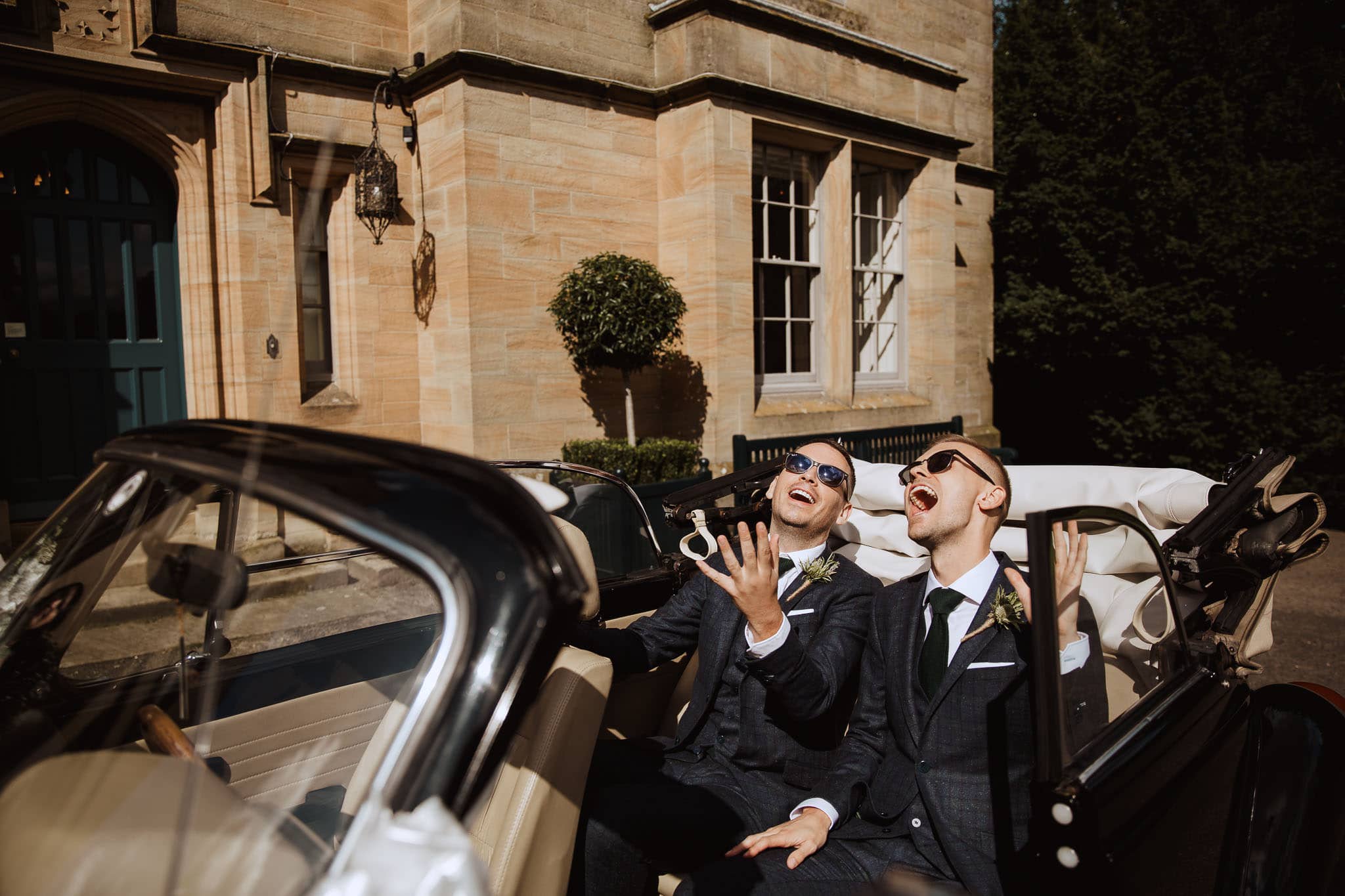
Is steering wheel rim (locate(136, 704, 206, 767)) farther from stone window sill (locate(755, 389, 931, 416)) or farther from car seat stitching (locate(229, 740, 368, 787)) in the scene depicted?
stone window sill (locate(755, 389, 931, 416))

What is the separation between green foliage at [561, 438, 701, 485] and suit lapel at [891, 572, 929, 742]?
5.12m

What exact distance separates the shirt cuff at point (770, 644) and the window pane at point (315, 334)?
6881 mm

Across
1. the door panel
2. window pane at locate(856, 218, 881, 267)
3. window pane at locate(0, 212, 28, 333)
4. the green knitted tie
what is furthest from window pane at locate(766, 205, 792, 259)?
the door panel

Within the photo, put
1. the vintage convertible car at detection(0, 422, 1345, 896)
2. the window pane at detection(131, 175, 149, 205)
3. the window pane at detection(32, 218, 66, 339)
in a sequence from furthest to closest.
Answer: the window pane at detection(131, 175, 149, 205) < the window pane at detection(32, 218, 66, 339) < the vintage convertible car at detection(0, 422, 1345, 896)

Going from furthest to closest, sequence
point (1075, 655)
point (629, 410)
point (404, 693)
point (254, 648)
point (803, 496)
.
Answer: point (629, 410) < point (803, 496) < point (254, 648) < point (1075, 655) < point (404, 693)

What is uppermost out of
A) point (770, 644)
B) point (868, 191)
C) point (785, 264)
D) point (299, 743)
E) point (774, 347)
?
point (868, 191)

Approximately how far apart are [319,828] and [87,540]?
920 mm

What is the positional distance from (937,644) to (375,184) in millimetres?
6787

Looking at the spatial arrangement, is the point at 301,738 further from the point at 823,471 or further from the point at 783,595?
the point at 823,471

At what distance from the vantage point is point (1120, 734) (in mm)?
1951

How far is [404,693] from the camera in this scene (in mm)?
1518

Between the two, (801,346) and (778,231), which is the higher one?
(778,231)

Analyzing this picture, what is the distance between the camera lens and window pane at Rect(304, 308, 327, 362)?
820 cm

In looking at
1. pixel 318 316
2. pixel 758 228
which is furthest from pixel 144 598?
pixel 758 228
